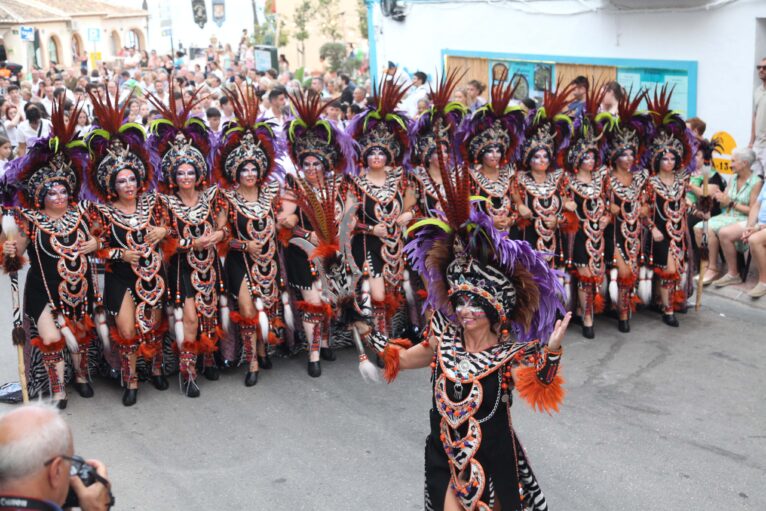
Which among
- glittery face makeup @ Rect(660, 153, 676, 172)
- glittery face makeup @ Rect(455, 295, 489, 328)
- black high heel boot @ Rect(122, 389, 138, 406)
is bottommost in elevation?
black high heel boot @ Rect(122, 389, 138, 406)

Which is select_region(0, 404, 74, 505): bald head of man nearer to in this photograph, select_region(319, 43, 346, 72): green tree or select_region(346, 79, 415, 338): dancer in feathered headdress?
select_region(346, 79, 415, 338): dancer in feathered headdress

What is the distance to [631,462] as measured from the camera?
5.91 meters

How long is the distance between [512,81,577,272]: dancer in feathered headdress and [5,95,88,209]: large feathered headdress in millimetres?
3596

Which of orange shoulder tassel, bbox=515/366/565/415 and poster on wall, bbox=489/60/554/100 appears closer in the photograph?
orange shoulder tassel, bbox=515/366/565/415

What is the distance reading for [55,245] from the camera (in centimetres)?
680

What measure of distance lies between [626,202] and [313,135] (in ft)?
9.29

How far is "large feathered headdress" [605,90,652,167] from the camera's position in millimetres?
7992

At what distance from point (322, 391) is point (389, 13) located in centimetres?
1340

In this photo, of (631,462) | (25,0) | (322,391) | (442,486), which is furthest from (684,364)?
(25,0)

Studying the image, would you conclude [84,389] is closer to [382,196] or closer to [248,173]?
[248,173]

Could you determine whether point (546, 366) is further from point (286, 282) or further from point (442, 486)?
point (286, 282)

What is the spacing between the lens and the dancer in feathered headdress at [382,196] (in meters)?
7.70

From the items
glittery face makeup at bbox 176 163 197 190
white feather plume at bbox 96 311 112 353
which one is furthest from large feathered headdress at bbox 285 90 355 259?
white feather plume at bbox 96 311 112 353

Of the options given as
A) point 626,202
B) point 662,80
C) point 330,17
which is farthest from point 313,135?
point 330,17
